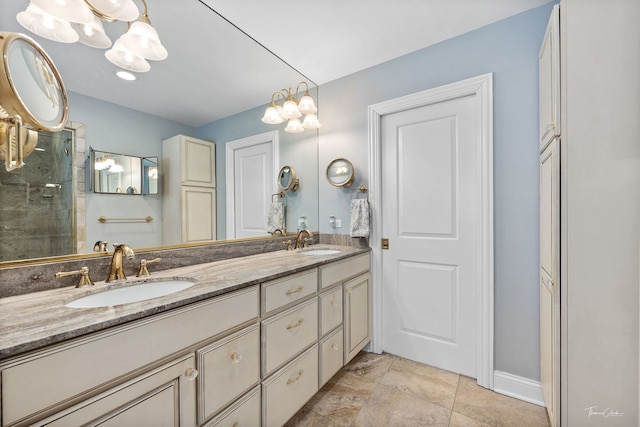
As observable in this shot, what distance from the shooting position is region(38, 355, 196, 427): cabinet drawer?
729 mm

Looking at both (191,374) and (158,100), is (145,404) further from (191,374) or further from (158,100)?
(158,100)

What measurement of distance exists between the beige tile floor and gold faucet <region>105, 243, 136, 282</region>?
1.21m

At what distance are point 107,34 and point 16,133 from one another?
0.64 meters

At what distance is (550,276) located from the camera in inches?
52.6

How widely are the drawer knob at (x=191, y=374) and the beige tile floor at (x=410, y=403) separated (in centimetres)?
86

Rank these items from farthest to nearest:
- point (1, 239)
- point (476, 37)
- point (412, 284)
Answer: point (412, 284) → point (476, 37) → point (1, 239)

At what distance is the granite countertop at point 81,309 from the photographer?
0.67m

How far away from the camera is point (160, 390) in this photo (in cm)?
89

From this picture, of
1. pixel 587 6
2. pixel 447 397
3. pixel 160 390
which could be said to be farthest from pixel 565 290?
pixel 160 390

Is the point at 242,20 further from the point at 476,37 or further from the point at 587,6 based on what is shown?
the point at 587,6

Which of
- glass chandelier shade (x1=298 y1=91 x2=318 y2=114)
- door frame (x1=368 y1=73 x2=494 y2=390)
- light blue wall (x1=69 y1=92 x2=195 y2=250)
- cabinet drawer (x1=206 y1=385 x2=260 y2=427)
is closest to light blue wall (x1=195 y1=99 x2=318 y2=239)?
glass chandelier shade (x1=298 y1=91 x2=318 y2=114)

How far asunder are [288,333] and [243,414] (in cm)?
38

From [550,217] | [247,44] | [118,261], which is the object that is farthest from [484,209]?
[118,261]

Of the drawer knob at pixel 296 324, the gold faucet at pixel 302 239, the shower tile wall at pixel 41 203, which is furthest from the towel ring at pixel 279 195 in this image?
the shower tile wall at pixel 41 203
